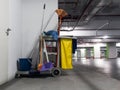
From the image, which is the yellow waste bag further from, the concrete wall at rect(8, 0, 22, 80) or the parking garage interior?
the concrete wall at rect(8, 0, 22, 80)

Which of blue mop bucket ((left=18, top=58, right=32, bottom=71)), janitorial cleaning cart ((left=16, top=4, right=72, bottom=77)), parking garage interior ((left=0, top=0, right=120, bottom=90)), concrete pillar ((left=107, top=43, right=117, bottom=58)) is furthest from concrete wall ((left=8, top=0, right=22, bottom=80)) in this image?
concrete pillar ((left=107, top=43, right=117, bottom=58))

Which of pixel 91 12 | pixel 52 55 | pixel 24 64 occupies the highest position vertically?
pixel 91 12

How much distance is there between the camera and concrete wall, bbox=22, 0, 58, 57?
580 centimetres

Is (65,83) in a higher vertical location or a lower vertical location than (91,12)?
lower

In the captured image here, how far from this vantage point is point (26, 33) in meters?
5.82

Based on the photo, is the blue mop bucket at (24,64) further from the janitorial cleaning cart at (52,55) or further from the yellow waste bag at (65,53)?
the yellow waste bag at (65,53)

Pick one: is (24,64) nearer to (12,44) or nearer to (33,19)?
(12,44)

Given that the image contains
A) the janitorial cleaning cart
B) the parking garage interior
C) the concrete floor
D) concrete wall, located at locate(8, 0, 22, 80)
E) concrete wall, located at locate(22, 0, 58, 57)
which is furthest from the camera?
concrete wall, located at locate(22, 0, 58, 57)

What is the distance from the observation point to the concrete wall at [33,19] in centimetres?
580

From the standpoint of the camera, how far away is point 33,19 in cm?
584

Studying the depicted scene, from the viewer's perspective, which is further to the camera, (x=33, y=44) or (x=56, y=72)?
(x=33, y=44)

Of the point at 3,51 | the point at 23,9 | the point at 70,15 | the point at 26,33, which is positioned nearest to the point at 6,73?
the point at 3,51

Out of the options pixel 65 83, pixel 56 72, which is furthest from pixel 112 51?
pixel 65 83

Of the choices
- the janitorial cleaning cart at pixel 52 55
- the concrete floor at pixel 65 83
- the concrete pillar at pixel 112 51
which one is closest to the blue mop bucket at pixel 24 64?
the janitorial cleaning cart at pixel 52 55
